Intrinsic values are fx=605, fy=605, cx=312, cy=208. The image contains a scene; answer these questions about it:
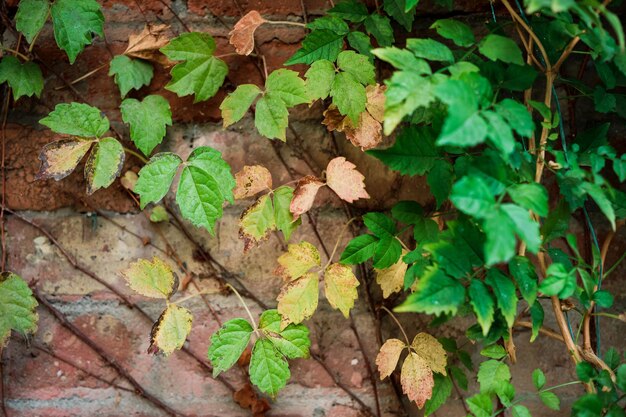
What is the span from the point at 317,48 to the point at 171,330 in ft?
1.80

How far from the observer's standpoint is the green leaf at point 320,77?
100 cm

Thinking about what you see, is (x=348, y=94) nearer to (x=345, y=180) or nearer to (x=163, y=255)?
(x=345, y=180)

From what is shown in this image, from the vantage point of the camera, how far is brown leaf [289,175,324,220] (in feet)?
3.43

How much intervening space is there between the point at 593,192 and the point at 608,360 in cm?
30

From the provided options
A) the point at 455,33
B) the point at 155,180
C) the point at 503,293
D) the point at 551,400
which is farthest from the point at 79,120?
the point at 551,400

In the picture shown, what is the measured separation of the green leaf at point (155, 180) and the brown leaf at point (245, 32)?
0.23 m

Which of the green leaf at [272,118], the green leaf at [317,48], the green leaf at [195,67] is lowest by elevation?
the green leaf at [272,118]

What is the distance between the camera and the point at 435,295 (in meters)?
0.75

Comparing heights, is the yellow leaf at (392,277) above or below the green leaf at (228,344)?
above

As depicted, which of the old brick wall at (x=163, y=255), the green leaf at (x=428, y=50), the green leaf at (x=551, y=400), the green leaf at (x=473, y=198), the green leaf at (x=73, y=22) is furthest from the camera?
the old brick wall at (x=163, y=255)

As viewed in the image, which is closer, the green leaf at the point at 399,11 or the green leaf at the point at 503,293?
the green leaf at the point at 503,293

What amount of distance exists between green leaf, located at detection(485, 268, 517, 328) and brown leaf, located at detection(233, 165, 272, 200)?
17.2 inches

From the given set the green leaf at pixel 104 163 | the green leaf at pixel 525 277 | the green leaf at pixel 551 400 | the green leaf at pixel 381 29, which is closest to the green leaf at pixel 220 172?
the green leaf at pixel 104 163

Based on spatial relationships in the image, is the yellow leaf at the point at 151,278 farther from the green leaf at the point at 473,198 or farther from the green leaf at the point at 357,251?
the green leaf at the point at 473,198
